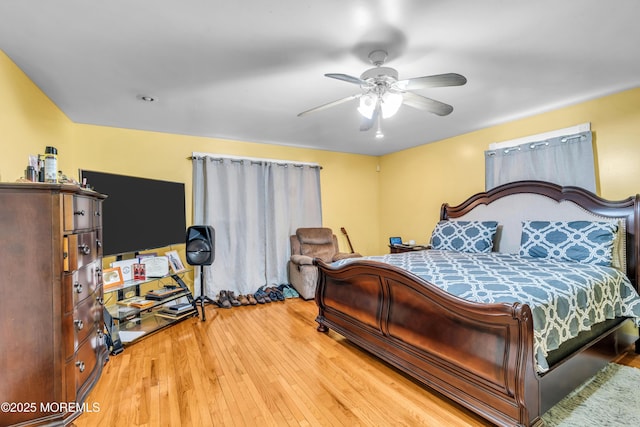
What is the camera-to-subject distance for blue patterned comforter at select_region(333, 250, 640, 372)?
5.56ft

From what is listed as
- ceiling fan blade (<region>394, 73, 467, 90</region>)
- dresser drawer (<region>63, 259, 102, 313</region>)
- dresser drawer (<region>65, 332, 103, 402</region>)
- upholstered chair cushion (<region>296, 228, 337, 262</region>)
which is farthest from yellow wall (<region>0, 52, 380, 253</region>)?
ceiling fan blade (<region>394, 73, 467, 90</region>)

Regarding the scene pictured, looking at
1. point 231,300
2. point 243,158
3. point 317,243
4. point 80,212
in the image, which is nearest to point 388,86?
point 80,212

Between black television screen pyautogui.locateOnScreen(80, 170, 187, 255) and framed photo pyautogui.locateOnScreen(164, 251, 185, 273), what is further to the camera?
framed photo pyautogui.locateOnScreen(164, 251, 185, 273)

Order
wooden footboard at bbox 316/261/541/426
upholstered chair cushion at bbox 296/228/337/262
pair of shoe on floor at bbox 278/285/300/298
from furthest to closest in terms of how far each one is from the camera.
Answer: upholstered chair cushion at bbox 296/228/337/262, pair of shoe on floor at bbox 278/285/300/298, wooden footboard at bbox 316/261/541/426

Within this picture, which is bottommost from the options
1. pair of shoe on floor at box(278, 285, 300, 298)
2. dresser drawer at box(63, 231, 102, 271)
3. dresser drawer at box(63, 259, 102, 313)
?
pair of shoe on floor at box(278, 285, 300, 298)

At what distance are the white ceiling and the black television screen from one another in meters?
0.80

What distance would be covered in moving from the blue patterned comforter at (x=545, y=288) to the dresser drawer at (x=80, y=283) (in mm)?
1992

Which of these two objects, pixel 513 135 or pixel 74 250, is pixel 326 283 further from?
pixel 513 135

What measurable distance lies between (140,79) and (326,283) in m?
2.49

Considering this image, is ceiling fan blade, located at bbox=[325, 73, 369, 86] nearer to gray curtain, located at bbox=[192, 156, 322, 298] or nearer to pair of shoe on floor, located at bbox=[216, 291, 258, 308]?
gray curtain, located at bbox=[192, 156, 322, 298]

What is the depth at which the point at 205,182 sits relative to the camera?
4.28 meters

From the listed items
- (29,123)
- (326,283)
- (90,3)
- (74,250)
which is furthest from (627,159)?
(29,123)

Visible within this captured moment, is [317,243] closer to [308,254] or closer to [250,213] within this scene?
[308,254]

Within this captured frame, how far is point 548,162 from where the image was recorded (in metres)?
3.33
